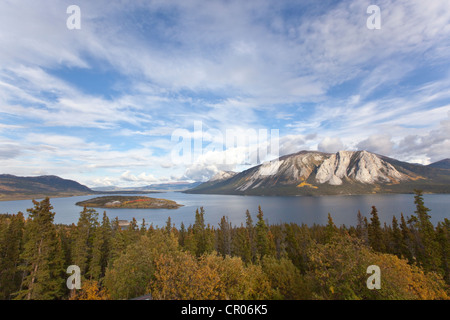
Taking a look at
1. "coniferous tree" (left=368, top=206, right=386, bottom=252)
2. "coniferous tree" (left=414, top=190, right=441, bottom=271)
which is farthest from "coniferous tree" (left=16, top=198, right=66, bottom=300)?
"coniferous tree" (left=414, top=190, right=441, bottom=271)

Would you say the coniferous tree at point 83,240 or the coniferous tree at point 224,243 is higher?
the coniferous tree at point 83,240

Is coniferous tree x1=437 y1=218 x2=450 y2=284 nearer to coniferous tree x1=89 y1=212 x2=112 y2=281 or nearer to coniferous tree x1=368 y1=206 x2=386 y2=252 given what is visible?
coniferous tree x1=368 y1=206 x2=386 y2=252

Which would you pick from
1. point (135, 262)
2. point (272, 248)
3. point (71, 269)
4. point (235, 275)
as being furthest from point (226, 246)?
point (235, 275)

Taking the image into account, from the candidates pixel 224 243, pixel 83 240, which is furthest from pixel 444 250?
pixel 83 240

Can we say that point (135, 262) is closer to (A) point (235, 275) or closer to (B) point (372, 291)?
(A) point (235, 275)

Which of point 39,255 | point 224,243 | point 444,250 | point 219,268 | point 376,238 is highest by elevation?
point 219,268

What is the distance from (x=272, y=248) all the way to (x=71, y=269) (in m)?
63.0

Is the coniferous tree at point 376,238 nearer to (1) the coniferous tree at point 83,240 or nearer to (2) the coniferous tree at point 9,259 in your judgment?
(1) the coniferous tree at point 83,240

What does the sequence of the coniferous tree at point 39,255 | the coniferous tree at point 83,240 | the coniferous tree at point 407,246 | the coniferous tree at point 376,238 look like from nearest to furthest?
the coniferous tree at point 39,255 < the coniferous tree at point 83,240 < the coniferous tree at point 407,246 < the coniferous tree at point 376,238

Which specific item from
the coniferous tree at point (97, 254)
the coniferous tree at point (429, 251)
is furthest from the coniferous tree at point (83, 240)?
the coniferous tree at point (429, 251)

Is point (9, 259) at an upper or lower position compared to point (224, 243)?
upper

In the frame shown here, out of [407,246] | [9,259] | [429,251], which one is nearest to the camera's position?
[9,259]

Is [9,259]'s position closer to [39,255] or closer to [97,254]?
[97,254]
